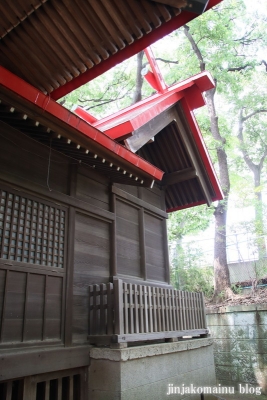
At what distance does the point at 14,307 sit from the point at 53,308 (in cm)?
65

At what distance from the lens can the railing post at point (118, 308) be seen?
462cm

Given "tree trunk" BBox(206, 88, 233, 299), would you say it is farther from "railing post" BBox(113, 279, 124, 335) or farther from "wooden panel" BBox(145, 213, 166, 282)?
"railing post" BBox(113, 279, 124, 335)

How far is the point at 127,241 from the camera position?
256 inches

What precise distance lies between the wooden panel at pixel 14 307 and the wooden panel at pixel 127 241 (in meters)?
2.25

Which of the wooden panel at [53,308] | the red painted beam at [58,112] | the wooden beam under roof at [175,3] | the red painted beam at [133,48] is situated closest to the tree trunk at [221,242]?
the red painted beam at [58,112]

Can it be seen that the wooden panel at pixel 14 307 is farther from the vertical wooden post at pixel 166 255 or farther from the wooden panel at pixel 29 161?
the vertical wooden post at pixel 166 255

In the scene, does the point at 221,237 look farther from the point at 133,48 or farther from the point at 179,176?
the point at 133,48

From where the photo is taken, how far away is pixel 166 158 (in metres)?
8.03

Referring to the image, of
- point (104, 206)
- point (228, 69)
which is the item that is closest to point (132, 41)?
point (104, 206)

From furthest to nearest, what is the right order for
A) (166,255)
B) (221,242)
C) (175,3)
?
(221,242) → (166,255) → (175,3)

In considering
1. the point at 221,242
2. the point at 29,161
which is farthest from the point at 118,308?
the point at 221,242

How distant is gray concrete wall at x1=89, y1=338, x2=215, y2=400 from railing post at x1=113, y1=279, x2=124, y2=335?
0.28 m

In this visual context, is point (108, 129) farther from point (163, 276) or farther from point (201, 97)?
point (163, 276)

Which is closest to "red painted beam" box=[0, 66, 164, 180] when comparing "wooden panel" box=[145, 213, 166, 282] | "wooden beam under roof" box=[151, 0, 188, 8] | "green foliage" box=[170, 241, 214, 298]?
"wooden beam under roof" box=[151, 0, 188, 8]
